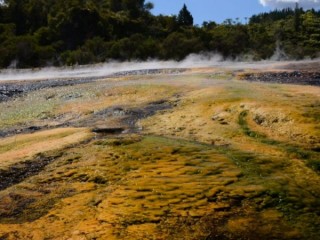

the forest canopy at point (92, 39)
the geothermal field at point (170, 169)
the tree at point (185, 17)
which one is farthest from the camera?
the tree at point (185, 17)

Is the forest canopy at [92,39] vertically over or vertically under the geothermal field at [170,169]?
over

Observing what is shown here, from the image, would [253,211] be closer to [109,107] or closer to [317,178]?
[317,178]

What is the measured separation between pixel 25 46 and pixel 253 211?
33.5 metres

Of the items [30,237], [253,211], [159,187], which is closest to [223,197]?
[253,211]

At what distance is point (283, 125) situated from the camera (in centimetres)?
959

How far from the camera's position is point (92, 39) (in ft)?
137

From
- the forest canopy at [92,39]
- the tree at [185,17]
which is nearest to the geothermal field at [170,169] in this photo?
the forest canopy at [92,39]

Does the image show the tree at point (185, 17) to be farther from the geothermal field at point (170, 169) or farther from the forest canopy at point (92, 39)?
the geothermal field at point (170, 169)

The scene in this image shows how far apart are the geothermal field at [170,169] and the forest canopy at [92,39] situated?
82.5 feet

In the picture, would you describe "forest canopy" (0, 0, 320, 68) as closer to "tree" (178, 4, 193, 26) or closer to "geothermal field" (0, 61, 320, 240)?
"tree" (178, 4, 193, 26)

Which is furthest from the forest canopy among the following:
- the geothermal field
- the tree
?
the geothermal field

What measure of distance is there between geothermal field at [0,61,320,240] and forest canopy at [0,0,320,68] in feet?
82.5

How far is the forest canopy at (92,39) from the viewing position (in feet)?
123

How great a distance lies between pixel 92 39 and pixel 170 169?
35686 millimetres
